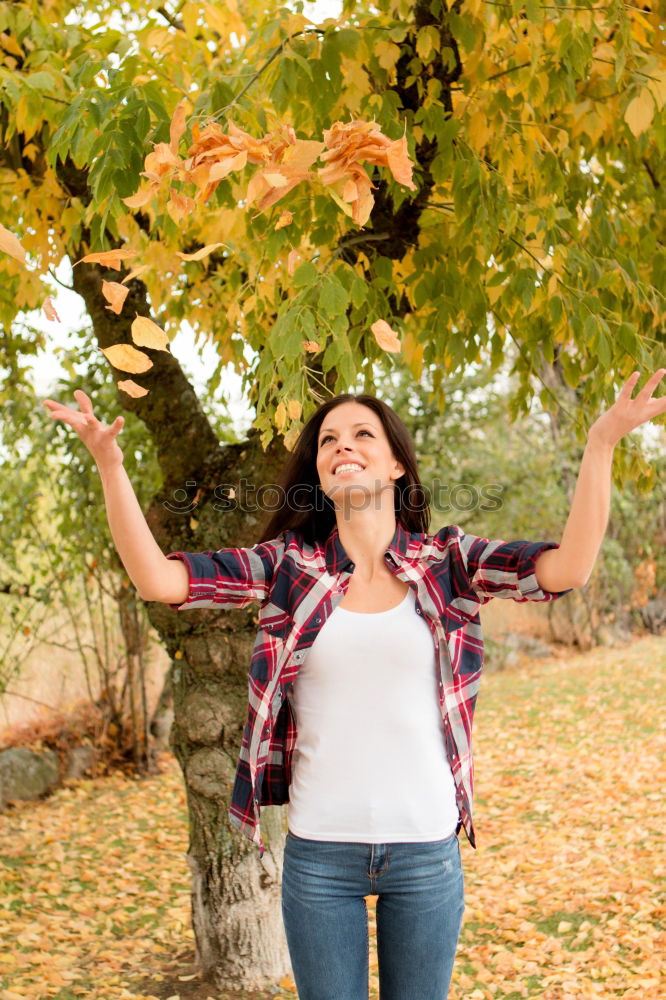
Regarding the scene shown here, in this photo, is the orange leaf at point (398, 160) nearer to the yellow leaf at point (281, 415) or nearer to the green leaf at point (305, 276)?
the green leaf at point (305, 276)

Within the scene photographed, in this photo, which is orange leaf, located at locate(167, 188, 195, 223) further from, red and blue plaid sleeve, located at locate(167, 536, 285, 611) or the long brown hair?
red and blue plaid sleeve, located at locate(167, 536, 285, 611)

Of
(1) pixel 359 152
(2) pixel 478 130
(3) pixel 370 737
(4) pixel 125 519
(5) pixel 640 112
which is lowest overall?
(3) pixel 370 737

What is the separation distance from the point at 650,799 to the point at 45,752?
4311 mm

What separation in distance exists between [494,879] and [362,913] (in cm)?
328

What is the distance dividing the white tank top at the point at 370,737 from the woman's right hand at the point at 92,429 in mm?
536

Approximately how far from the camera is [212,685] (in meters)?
3.57

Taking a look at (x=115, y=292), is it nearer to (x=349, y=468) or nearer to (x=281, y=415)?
(x=349, y=468)

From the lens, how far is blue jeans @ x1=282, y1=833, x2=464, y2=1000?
1771mm

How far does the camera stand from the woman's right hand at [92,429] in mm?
1563

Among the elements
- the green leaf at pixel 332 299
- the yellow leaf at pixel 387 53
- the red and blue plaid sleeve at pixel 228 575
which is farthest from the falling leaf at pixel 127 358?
the yellow leaf at pixel 387 53

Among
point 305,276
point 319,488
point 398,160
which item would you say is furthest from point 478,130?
point 319,488

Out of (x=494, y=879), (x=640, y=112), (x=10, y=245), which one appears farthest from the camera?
(x=494, y=879)

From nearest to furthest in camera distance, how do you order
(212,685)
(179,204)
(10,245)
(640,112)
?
(10,245)
(179,204)
(640,112)
(212,685)

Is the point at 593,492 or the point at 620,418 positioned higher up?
the point at 620,418
